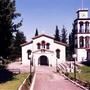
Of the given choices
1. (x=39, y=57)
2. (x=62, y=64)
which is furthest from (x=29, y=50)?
(x=62, y=64)

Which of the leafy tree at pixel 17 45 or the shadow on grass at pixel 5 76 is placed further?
the leafy tree at pixel 17 45

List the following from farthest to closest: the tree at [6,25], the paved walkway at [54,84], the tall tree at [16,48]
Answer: the tall tree at [16,48] < the tree at [6,25] < the paved walkway at [54,84]

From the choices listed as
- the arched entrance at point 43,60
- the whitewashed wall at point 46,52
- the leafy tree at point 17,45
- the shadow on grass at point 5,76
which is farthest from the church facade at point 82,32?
the shadow on grass at point 5,76

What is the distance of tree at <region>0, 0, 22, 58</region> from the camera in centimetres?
5012

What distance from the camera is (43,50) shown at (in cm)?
8631

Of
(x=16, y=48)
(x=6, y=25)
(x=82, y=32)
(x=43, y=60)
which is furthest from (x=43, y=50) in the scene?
(x=6, y=25)

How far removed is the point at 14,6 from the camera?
180 ft

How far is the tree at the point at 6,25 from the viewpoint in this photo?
5012 centimetres

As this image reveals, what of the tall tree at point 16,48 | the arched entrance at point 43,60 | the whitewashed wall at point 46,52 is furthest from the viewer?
the arched entrance at point 43,60

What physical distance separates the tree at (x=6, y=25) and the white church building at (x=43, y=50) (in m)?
31.8

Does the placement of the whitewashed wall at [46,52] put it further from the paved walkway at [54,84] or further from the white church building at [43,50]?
the paved walkway at [54,84]

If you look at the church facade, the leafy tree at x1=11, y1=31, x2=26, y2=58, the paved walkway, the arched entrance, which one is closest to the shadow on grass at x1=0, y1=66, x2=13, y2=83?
the leafy tree at x1=11, y1=31, x2=26, y2=58

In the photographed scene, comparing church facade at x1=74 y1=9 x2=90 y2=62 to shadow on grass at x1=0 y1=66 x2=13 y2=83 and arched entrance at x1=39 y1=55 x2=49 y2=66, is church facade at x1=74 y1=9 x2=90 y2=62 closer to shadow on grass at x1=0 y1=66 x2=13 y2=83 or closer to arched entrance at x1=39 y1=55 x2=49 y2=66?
arched entrance at x1=39 y1=55 x2=49 y2=66

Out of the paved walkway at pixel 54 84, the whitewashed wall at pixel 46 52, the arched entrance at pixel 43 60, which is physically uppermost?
the whitewashed wall at pixel 46 52
